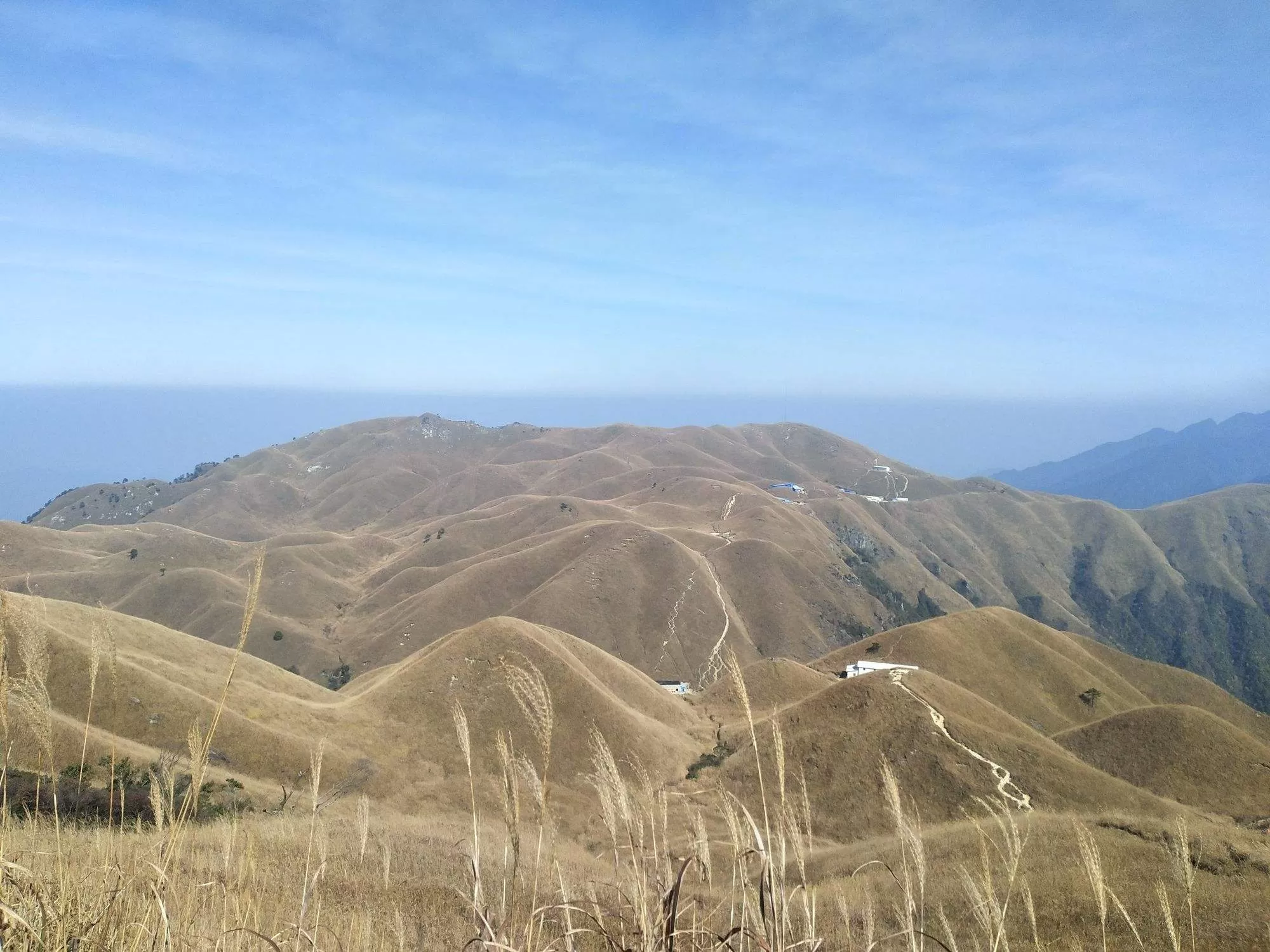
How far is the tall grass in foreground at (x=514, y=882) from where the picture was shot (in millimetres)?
3146

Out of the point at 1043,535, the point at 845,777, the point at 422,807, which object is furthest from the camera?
the point at 1043,535

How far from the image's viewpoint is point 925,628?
58.9m

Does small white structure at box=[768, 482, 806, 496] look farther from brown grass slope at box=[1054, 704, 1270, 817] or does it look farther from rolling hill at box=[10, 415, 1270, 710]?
brown grass slope at box=[1054, 704, 1270, 817]

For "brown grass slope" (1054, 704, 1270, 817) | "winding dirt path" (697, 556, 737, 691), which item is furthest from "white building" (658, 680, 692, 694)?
"brown grass slope" (1054, 704, 1270, 817)

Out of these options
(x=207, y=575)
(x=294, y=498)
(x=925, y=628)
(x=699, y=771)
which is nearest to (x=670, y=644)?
(x=925, y=628)

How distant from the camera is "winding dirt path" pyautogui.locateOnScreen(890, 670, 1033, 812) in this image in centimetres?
2823

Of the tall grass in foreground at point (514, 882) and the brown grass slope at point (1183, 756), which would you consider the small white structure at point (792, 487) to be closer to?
the brown grass slope at point (1183, 756)

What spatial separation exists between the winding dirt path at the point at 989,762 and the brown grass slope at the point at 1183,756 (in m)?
10.7

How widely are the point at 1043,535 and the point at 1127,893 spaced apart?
162141 mm

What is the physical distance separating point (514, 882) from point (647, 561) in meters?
87.1

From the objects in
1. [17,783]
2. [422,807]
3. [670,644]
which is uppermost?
[17,783]

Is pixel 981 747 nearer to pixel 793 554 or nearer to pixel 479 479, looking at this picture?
pixel 793 554

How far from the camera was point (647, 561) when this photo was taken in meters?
89.5

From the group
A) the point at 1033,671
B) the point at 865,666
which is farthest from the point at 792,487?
the point at 865,666
